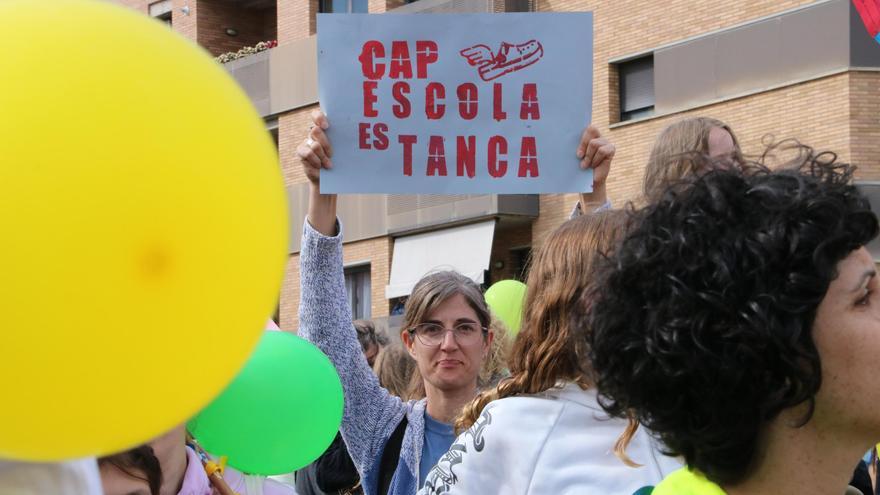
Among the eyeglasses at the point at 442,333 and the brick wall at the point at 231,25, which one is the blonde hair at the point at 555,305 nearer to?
the eyeglasses at the point at 442,333

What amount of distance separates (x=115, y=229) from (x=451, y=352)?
9.47 feet

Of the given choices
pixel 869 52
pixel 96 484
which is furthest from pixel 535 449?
pixel 869 52

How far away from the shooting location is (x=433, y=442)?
13.5 feet

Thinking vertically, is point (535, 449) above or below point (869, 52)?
below

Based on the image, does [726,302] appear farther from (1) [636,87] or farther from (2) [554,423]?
(1) [636,87]

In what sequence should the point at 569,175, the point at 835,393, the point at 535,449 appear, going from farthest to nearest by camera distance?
the point at 569,175, the point at 535,449, the point at 835,393

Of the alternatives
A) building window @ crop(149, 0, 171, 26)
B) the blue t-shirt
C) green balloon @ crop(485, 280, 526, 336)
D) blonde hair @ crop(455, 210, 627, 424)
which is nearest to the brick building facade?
building window @ crop(149, 0, 171, 26)

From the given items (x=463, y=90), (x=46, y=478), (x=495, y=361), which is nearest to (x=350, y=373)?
(x=495, y=361)

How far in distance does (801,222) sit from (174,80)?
0.91 m

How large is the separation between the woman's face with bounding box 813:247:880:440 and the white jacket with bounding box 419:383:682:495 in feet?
2.38

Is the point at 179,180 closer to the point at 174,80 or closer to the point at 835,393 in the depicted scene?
the point at 174,80

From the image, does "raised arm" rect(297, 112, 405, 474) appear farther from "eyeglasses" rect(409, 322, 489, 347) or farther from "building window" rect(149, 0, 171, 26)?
"building window" rect(149, 0, 171, 26)

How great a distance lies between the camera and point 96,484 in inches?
67.8

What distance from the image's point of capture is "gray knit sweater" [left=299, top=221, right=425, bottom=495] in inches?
156
